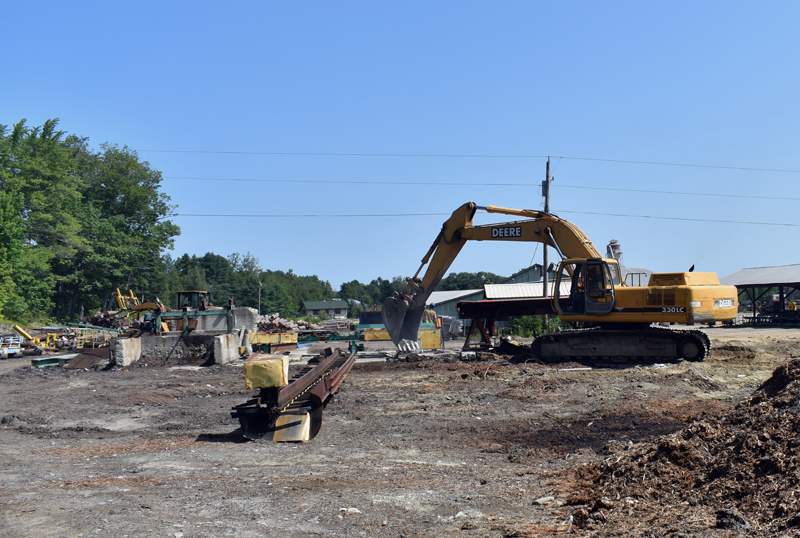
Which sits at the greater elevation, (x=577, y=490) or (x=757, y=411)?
(x=757, y=411)

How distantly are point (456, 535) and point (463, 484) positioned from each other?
1.42m

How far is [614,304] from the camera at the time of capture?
1523 centimetres

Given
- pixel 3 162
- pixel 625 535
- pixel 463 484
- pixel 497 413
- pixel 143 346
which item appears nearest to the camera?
pixel 625 535

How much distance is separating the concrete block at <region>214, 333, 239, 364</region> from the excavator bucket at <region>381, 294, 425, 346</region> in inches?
194

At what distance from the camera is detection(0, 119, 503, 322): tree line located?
118 ft

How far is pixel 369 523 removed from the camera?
16.6 ft

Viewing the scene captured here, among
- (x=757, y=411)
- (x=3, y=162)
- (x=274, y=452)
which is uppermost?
(x=3, y=162)

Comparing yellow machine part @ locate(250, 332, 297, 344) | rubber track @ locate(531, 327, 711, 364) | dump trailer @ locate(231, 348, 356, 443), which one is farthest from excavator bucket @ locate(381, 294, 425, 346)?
dump trailer @ locate(231, 348, 356, 443)

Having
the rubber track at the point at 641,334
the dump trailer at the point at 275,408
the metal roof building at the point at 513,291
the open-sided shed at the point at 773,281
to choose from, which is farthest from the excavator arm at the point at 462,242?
the open-sided shed at the point at 773,281

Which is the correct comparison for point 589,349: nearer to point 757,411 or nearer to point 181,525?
point 757,411

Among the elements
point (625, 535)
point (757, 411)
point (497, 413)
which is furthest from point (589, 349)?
point (625, 535)

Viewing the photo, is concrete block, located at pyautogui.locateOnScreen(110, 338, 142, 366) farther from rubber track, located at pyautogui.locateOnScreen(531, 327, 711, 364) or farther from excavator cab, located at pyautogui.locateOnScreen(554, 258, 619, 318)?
excavator cab, located at pyautogui.locateOnScreen(554, 258, 619, 318)

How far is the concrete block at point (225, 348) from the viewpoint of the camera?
1805cm

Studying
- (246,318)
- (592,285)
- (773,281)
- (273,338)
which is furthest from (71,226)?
(773,281)
